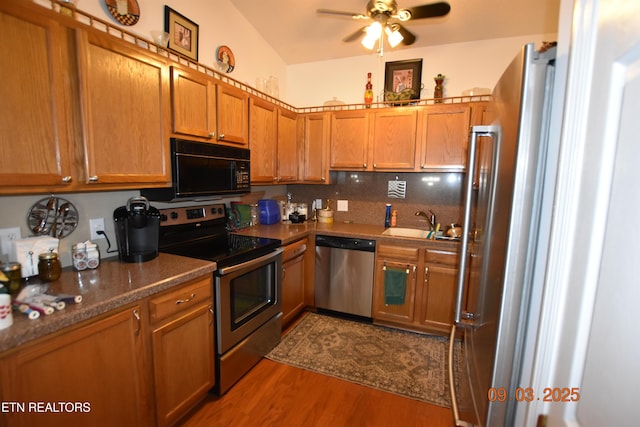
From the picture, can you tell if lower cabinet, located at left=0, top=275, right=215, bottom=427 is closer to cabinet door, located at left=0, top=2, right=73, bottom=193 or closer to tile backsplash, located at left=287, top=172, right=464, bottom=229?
cabinet door, located at left=0, top=2, right=73, bottom=193

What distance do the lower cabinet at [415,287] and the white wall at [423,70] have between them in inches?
66.6

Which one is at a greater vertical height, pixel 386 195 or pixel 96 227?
pixel 386 195

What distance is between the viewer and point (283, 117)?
3.06 m

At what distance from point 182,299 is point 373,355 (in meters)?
1.62

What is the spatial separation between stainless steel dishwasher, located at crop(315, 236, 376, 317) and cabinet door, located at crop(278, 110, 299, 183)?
780 millimetres

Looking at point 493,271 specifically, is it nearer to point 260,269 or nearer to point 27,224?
point 260,269

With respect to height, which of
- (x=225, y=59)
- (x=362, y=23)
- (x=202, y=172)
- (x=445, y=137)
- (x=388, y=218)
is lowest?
(x=388, y=218)

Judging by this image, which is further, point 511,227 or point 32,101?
point 32,101

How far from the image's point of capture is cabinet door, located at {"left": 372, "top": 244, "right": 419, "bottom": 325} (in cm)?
273

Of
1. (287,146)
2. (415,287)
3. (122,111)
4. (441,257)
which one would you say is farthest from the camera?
(287,146)

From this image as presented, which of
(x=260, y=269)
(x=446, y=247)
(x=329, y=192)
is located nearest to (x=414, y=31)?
(x=329, y=192)

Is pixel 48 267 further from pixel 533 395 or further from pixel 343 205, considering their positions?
pixel 343 205

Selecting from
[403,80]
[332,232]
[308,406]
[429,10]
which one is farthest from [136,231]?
[403,80]

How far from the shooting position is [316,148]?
327cm
